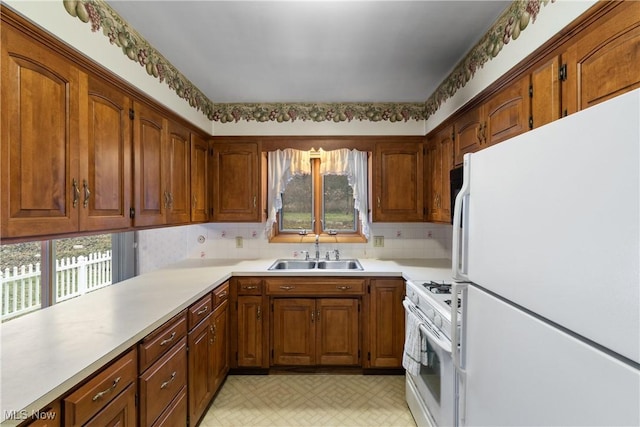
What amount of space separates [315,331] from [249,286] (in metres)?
0.69

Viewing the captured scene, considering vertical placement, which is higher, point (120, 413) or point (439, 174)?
point (439, 174)

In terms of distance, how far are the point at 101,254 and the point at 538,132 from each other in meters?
2.82

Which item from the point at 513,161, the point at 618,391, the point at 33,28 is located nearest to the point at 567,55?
the point at 513,161

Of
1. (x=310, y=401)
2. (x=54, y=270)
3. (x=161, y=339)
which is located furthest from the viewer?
(x=310, y=401)

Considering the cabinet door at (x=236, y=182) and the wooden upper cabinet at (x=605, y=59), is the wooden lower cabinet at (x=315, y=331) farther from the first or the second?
the wooden upper cabinet at (x=605, y=59)

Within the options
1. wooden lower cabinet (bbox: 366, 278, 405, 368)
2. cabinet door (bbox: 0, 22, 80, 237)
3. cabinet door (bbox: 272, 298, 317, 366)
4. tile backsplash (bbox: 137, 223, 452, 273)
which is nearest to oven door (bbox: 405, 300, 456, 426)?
wooden lower cabinet (bbox: 366, 278, 405, 368)

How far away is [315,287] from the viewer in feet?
7.97

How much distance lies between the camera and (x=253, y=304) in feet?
7.98

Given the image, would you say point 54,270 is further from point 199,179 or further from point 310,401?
point 310,401

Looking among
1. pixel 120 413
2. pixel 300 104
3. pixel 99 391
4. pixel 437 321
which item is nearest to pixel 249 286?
pixel 120 413

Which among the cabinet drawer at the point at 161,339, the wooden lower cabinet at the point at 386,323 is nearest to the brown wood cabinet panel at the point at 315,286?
the wooden lower cabinet at the point at 386,323

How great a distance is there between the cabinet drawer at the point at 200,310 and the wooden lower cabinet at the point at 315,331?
0.59 meters

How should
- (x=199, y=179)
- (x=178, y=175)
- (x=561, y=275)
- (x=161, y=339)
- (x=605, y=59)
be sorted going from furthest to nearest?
(x=199, y=179), (x=178, y=175), (x=161, y=339), (x=605, y=59), (x=561, y=275)

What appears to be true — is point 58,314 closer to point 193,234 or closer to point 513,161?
point 193,234
